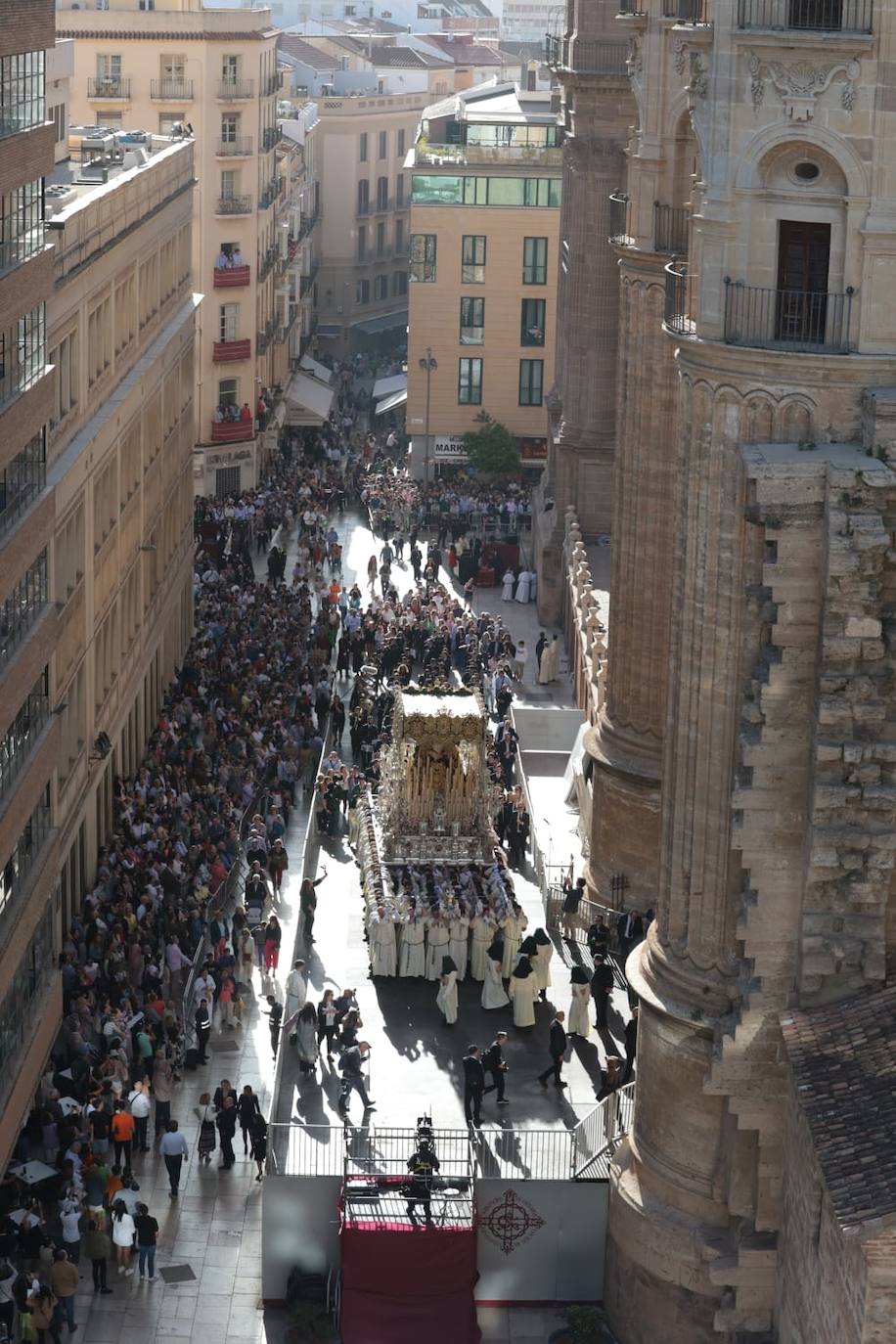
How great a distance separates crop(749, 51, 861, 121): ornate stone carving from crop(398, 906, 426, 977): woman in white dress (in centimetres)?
1812

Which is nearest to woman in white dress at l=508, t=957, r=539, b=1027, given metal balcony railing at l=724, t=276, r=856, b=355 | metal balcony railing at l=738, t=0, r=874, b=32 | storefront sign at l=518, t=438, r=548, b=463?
metal balcony railing at l=724, t=276, r=856, b=355

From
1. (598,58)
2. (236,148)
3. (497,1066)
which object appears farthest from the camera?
(236,148)

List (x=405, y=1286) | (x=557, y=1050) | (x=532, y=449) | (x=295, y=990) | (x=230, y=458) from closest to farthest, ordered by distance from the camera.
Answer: (x=405, y=1286), (x=557, y=1050), (x=295, y=990), (x=230, y=458), (x=532, y=449)

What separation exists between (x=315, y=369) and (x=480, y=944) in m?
70.0

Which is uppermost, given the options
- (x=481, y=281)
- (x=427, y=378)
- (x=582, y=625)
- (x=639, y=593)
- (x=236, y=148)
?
(x=236, y=148)

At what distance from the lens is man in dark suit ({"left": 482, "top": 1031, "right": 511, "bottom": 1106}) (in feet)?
124

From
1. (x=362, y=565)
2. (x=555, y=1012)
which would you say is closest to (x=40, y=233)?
(x=555, y=1012)

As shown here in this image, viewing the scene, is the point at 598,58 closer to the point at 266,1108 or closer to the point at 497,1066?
the point at 266,1108

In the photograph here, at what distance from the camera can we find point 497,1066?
124 ft

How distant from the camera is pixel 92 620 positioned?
49156 millimetres

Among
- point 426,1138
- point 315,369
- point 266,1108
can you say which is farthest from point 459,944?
point 315,369

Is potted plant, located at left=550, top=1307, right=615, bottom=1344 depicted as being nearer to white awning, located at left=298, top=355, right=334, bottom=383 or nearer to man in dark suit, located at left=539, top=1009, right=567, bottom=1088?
man in dark suit, located at left=539, top=1009, right=567, bottom=1088

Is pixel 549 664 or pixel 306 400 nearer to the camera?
pixel 549 664

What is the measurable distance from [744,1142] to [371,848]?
17.0 meters
